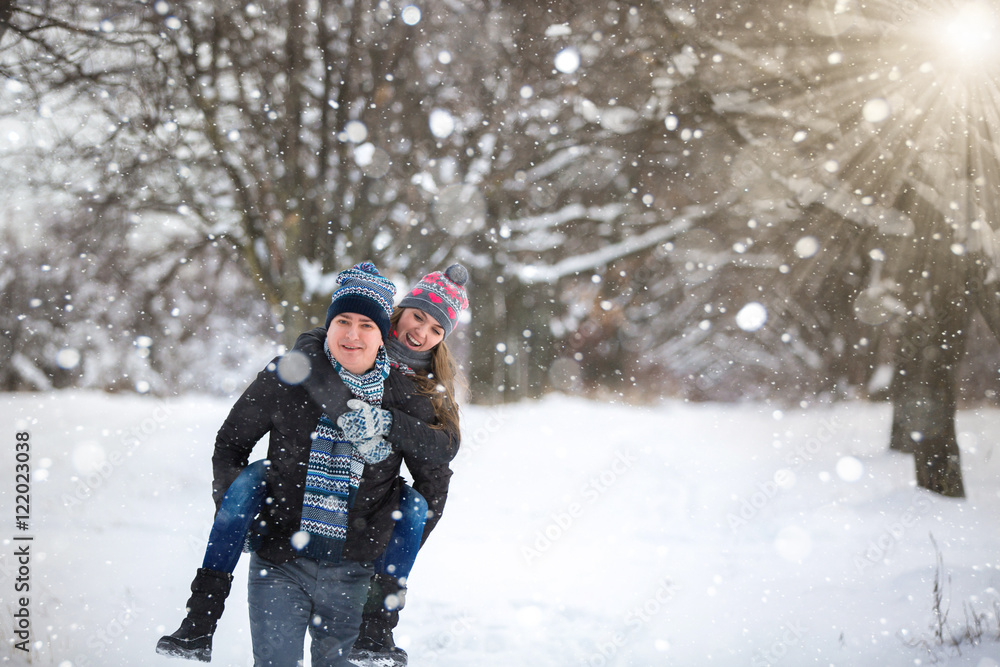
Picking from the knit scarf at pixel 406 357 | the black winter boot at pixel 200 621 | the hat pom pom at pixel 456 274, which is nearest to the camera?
the black winter boot at pixel 200 621

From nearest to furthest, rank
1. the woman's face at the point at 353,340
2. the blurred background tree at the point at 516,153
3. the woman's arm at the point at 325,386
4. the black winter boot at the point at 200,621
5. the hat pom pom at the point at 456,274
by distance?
the black winter boot at the point at 200,621 → the woman's arm at the point at 325,386 → the woman's face at the point at 353,340 → the hat pom pom at the point at 456,274 → the blurred background tree at the point at 516,153

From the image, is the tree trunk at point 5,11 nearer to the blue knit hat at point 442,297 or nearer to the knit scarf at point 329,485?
the blue knit hat at point 442,297

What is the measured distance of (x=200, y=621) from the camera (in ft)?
6.43

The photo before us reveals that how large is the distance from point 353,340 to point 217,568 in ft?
2.92

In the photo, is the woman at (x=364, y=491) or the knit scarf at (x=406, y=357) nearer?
the woman at (x=364, y=491)

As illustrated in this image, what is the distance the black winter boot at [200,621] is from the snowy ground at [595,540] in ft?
7.37

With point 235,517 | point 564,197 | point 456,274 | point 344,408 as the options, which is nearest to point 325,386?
point 344,408

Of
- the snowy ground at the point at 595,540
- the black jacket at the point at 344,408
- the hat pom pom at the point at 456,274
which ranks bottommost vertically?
the snowy ground at the point at 595,540

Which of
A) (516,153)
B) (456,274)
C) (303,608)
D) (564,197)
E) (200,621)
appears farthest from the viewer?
(564,197)

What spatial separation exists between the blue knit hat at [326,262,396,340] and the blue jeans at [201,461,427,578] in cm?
64

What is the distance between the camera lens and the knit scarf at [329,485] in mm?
2195

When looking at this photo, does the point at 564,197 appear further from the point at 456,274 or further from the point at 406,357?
the point at 406,357

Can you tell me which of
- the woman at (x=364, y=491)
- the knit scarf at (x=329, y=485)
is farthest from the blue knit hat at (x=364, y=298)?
the knit scarf at (x=329, y=485)

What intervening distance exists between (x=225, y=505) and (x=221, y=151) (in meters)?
5.43
